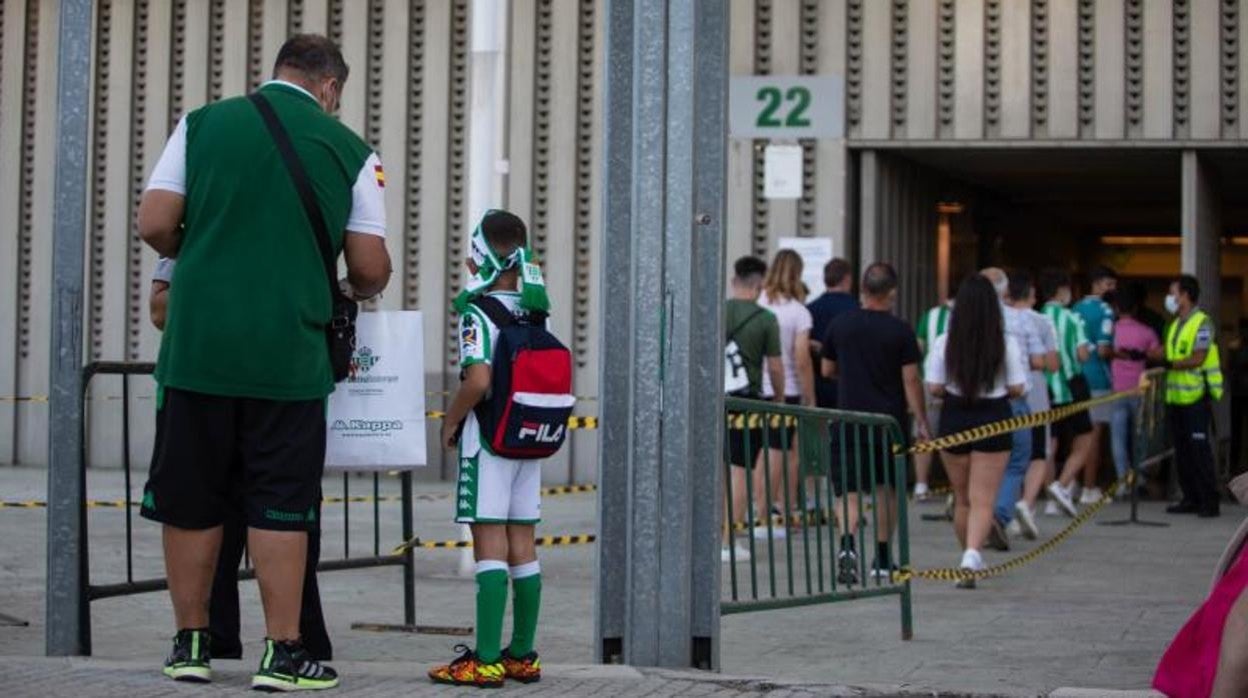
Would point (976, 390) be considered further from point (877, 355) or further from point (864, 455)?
point (864, 455)

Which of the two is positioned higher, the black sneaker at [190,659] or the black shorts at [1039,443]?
the black shorts at [1039,443]

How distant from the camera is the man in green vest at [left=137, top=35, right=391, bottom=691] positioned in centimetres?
700

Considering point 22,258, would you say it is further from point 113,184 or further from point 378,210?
point 378,210

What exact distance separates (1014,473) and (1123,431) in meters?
4.10

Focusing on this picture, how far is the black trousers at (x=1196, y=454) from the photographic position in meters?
17.7

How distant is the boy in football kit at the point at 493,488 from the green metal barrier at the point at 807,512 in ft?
3.36

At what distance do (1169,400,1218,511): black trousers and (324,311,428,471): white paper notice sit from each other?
1066cm

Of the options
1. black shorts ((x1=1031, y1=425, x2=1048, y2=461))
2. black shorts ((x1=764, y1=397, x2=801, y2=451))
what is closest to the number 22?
black shorts ((x1=1031, y1=425, x2=1048, y2=461))

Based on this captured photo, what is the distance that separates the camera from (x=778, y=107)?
19.6 metres

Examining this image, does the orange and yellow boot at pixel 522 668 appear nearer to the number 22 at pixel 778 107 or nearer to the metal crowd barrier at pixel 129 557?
the metal crowd barrier at pixel 129 557

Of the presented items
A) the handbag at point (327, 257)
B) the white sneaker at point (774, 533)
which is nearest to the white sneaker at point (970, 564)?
the white sneaker at point (774, 533)

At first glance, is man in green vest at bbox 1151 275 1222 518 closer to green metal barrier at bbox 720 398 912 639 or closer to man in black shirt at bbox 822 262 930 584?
man in black shirt at bbox 822 262 930 584

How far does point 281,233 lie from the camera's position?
7023 millimetres

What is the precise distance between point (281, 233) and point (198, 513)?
2.91 feet
